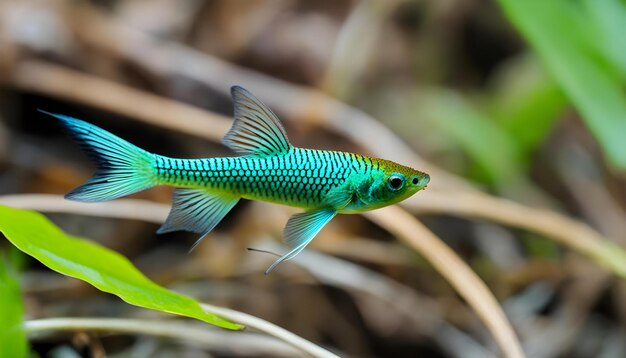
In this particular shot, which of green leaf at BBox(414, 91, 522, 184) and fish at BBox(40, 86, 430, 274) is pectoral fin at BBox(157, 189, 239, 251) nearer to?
fish at BBox(40, 86, 430, 274)

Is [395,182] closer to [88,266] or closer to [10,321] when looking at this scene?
[88,266]

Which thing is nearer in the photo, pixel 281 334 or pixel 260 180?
pixel 260 180

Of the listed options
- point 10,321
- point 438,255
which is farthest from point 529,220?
point 10,321

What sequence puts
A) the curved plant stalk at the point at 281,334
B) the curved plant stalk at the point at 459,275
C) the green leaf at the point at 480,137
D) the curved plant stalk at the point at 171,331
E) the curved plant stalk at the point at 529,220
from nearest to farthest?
the curved plant stalk at the point at 281,334 → the curved plant stalk at the point at 171,331 → the curved plant stalk at the point at 459,275 → the curved plant stalk at the point at 529,220 → the green leaf at the point at 480,137

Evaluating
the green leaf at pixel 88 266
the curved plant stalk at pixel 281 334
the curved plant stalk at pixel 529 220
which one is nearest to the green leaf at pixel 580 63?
the curved plant stalk at pixel 529 220

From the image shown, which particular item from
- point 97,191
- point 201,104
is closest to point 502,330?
point 97,191

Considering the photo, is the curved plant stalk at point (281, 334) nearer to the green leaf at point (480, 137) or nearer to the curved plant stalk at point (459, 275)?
the curved plant stalk at point (459, 275)

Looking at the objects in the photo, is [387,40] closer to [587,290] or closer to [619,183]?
[619,183]
